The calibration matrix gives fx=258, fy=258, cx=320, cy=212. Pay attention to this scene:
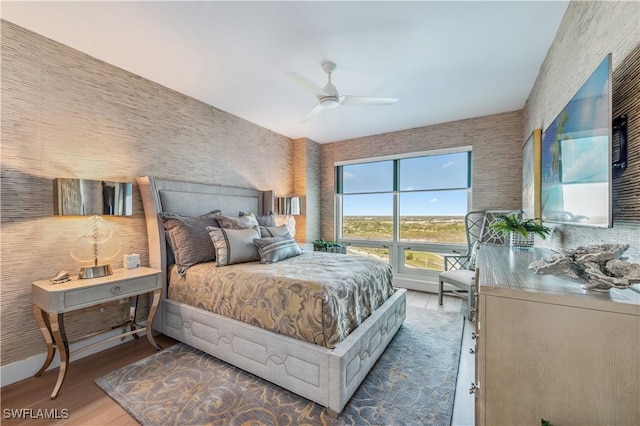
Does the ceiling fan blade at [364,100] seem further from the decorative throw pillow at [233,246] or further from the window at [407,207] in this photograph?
the window at [407,207]

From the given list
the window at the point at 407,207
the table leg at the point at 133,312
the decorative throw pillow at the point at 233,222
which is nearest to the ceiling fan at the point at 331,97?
the decorative throw pillow at the point at 233,222

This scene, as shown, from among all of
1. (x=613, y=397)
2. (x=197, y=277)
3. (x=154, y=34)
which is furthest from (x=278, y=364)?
(x=154, y=34)

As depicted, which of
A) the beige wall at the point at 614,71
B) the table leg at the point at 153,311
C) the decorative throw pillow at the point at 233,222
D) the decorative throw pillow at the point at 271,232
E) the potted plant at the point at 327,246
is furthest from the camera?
the potted plant at the point at 327,246

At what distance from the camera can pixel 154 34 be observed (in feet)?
7.05

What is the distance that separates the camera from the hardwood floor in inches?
66.7

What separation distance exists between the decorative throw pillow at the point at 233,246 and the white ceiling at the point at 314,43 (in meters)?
1.69

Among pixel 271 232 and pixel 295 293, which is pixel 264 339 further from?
pixel 271 232

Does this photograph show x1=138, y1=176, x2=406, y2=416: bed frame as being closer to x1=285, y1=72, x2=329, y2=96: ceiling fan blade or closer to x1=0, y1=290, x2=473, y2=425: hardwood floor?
x1=0, y1=290, x2=473, y2=425: hardwood floor

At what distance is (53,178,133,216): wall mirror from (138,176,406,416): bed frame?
12.3 inches

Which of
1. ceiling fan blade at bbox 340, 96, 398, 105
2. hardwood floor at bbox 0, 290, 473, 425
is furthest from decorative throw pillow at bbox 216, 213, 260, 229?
ceiling fan blade at bbox 340, 96, 398, 105

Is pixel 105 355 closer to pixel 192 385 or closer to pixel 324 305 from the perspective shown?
pixel 192 385

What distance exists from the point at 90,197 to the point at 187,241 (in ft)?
2.84

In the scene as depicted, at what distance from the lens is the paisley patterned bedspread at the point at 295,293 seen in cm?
183

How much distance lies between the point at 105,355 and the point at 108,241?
1.07m
